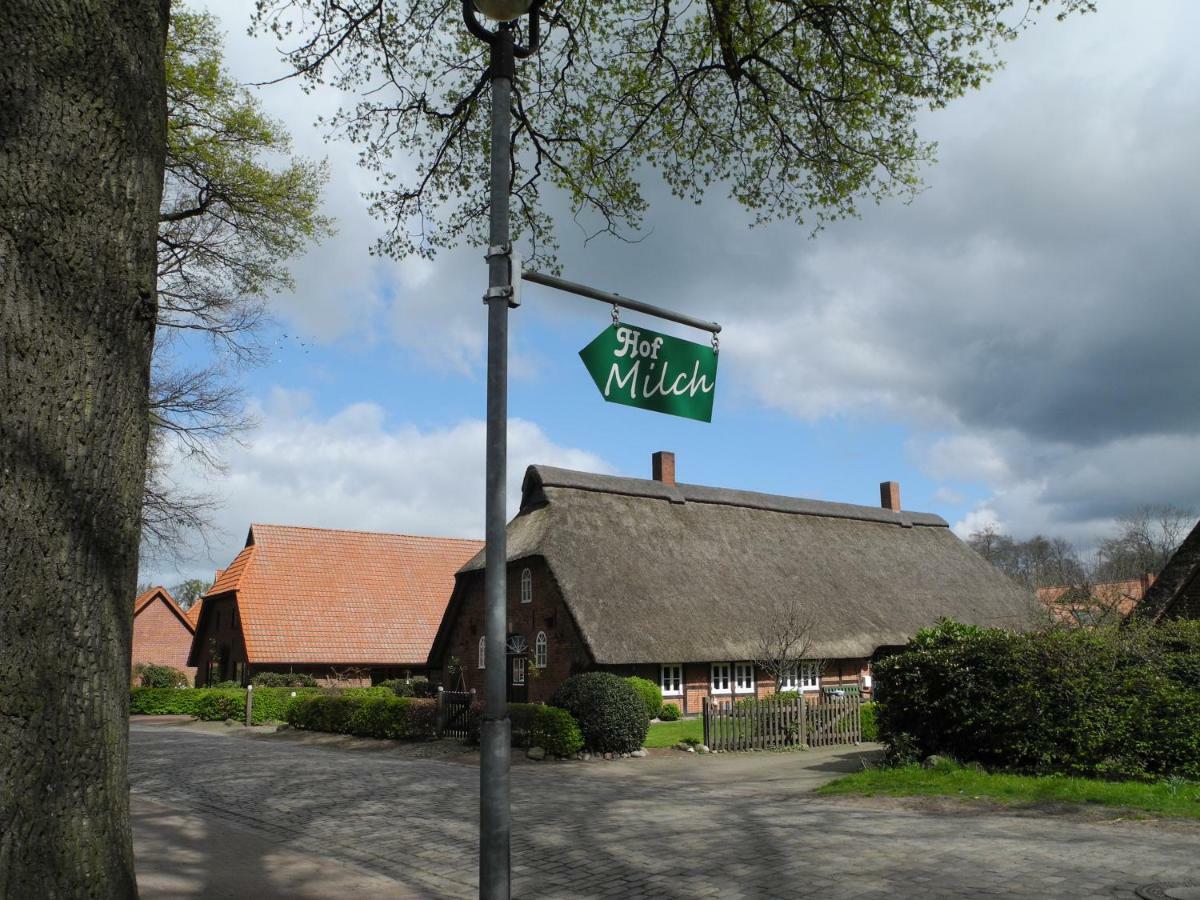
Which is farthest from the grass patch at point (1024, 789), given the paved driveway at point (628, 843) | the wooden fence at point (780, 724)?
the wooden fence at point (780, 724)

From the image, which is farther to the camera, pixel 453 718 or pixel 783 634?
pixel 783 634

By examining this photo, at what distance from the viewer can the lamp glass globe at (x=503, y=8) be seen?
4.90 m

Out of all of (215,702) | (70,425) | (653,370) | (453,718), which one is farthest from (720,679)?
(70,425)

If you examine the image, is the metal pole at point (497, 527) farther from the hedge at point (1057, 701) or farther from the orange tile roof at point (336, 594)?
the orange tile roof at point (336, 594)

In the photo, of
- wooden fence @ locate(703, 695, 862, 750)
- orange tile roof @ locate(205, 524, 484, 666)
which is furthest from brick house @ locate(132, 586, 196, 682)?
wooden fence @ locate(703, 695, 862, 750)

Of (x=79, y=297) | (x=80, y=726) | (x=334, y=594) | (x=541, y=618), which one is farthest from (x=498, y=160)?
(x=334, y=594)

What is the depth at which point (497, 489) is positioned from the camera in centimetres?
464

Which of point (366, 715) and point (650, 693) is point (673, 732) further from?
point (366, 715)

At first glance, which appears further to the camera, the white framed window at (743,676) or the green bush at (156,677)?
the green bush at (156,677)

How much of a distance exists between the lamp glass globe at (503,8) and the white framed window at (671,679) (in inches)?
948

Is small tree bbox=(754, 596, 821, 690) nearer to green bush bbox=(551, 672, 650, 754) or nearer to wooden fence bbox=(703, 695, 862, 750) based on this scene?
wooden fence bbox=(703, 695, 862, 750)

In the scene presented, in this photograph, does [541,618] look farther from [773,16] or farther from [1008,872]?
[1008,872]

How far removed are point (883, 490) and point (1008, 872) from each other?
123 ft

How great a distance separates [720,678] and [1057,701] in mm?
16417
